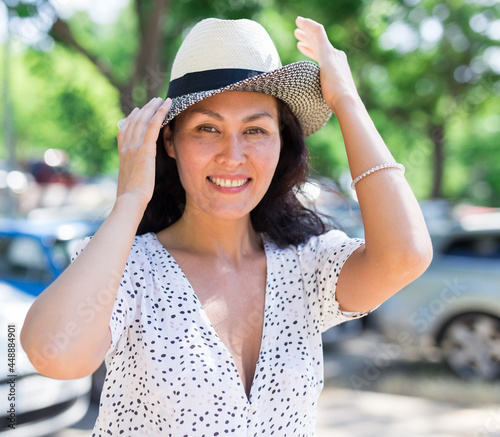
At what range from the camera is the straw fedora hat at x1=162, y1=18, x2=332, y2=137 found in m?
1.56

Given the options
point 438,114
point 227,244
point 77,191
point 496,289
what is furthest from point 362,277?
point 77,191

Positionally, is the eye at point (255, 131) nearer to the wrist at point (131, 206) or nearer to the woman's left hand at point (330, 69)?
the woman's left hand at point (330, 69)

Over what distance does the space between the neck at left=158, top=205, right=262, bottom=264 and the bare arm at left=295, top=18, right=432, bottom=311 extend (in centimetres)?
37

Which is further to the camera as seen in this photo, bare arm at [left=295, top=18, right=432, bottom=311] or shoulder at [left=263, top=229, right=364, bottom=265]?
shoulder at [left=263, top=229, right=364, bottom=265]

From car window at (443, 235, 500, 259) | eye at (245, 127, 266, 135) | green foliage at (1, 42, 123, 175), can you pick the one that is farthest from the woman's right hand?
car window at (443, 235, 500, 259)

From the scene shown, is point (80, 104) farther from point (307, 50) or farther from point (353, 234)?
point (307, 50)

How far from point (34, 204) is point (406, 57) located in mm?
14415

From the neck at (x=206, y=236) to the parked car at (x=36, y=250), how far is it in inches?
119

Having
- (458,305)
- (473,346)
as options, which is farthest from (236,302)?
(473,346)

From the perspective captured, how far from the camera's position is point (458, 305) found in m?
5.40

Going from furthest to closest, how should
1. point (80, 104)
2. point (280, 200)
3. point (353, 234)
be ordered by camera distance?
1. point (80, 104)
2. point (353, 234)
3. point (280, 200)

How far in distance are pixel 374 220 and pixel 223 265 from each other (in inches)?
19.5

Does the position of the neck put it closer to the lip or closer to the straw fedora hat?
the lip

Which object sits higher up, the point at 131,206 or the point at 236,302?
the point at 131,206
